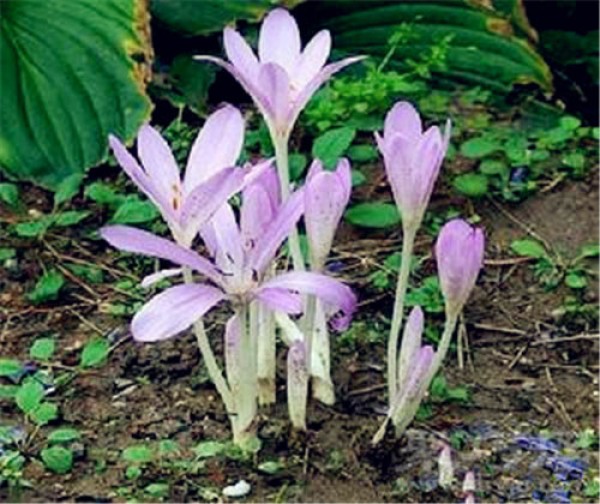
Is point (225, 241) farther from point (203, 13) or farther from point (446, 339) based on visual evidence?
point (203, 13)

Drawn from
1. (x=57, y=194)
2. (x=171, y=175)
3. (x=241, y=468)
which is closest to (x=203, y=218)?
(x=171, y=175)

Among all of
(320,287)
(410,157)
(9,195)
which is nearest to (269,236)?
(320,287)

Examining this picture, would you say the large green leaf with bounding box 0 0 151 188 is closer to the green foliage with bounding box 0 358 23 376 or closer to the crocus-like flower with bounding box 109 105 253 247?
the green foliage with bounding box 0 358 23 376

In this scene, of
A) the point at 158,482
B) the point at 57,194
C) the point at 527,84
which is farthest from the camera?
the point at 527,84

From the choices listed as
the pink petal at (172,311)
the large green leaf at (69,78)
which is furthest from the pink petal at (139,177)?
the large green leaf at (69,78)

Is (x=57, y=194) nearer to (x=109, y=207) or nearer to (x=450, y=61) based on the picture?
(x=109, y=207)

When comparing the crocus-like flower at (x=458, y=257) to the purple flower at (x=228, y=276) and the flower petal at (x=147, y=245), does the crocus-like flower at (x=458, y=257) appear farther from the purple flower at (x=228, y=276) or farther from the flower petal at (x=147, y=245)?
the flower petal at (x=147, y=245)
